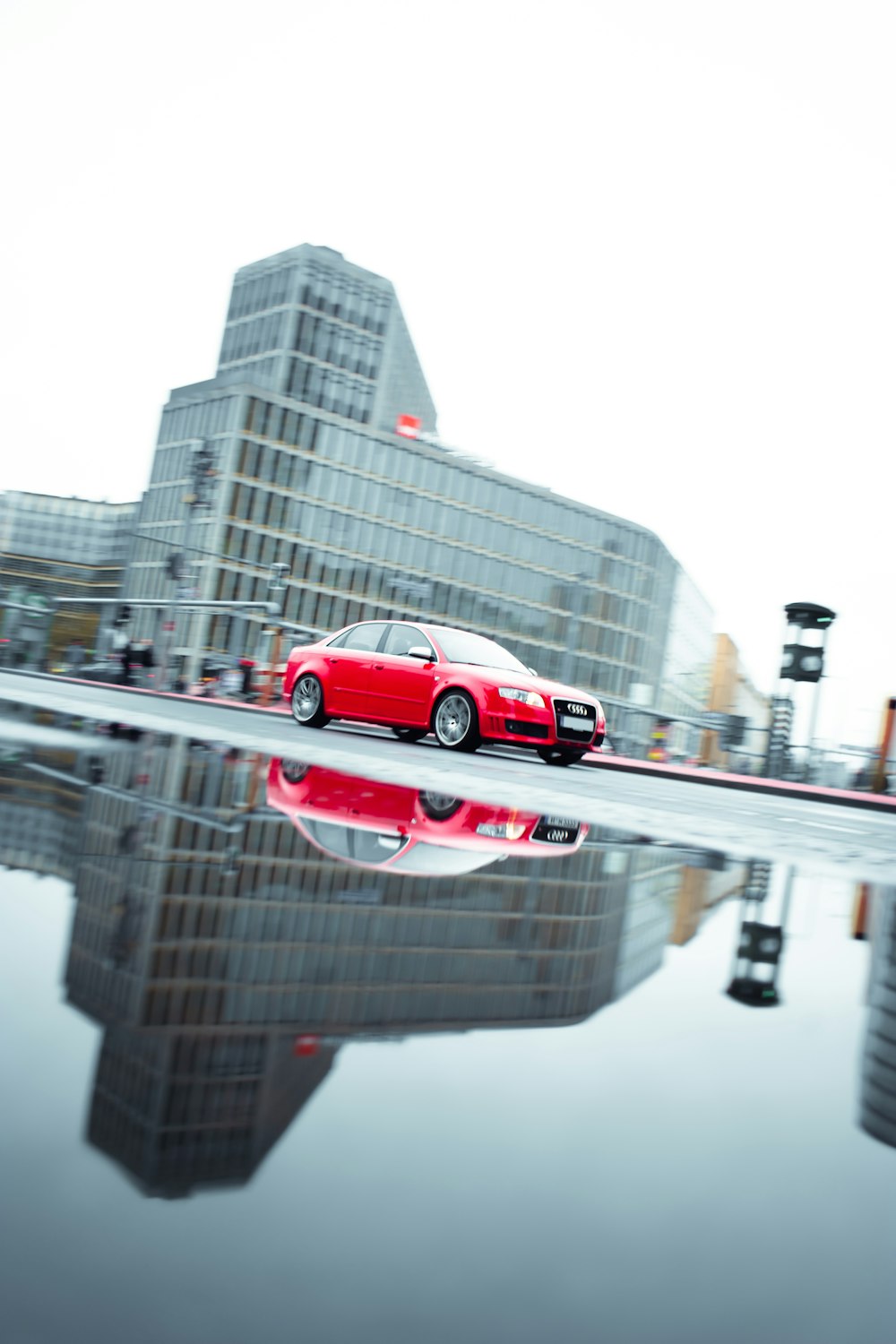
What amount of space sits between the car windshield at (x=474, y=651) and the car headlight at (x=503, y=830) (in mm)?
8317

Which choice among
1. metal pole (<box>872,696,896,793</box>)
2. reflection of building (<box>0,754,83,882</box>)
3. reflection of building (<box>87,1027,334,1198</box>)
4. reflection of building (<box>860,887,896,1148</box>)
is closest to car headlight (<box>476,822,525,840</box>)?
reflection of building (<box>860,887,896,1148</box>)

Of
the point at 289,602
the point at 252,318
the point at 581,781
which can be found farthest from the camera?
the point at 252,318

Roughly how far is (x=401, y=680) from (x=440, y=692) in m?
0.70

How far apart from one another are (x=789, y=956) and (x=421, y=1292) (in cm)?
216

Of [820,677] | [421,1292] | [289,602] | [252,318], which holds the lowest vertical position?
[421,1292]

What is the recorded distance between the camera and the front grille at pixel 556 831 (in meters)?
4.73

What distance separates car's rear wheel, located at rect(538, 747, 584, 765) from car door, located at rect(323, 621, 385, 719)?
2216mm

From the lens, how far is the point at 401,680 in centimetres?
1378

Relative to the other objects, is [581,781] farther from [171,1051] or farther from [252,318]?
[252,318]

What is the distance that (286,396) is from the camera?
93375 millimetres

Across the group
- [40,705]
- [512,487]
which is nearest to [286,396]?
[512,487]

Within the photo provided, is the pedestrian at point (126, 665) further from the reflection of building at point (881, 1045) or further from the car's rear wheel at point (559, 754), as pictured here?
the reflection of building at point (881, 1045)

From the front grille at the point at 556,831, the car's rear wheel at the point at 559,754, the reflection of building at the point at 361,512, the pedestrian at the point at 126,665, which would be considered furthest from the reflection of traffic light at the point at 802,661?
the reflection of building at the point at 361,512

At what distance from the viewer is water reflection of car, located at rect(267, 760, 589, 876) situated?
3605mm
